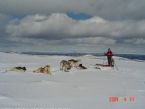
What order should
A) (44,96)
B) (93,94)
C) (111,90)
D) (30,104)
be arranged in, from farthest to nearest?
(111,90), (93,94), (44,96), (30,104)

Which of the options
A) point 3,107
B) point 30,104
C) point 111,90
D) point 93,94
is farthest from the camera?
point 111,90

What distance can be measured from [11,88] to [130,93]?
17.4 ft

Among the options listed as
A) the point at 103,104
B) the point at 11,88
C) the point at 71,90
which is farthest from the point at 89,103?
the point at 11,88

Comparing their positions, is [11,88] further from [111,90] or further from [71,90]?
[111,90]

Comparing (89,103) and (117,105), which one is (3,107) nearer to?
(89,103)

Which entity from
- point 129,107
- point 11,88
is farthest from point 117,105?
point 11,88

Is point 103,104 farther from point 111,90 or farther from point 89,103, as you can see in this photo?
point 111,90

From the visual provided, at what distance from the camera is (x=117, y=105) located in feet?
34.5

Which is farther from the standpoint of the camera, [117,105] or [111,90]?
[111,90]

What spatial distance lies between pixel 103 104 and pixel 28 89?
405 centimetres

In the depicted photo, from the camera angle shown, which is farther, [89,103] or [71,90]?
[71,90]

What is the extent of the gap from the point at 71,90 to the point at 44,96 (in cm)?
203

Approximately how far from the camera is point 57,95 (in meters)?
12.2

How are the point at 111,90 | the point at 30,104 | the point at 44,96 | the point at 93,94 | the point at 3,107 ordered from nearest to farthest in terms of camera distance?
the point at 3,107, the point at 30,104, the point at 44,96, the point at 93,94, the point at 111,90
